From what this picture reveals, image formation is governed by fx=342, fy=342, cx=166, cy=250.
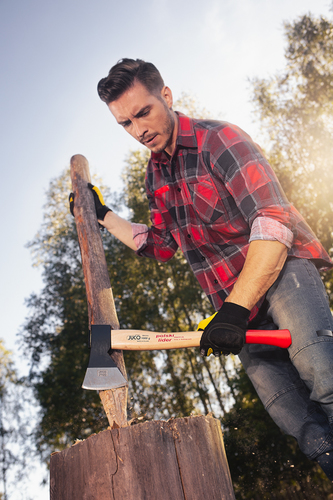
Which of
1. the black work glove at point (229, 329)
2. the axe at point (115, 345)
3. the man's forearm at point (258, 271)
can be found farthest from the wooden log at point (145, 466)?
the man's forearm at point (258, 271)

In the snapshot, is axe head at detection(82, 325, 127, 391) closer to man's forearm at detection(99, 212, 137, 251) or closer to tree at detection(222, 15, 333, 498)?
man's forearm at detection(99, 212, 137, 251)

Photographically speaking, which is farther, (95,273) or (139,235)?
(139,235)

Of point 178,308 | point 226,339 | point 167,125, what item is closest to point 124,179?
point 178,308

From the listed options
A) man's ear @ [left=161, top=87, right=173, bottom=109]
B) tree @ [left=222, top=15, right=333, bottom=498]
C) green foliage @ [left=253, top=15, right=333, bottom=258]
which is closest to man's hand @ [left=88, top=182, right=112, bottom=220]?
man's ear @ [left=161, top=87, right=173, bottom=109]

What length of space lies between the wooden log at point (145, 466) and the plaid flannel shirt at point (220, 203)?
82 centimetres

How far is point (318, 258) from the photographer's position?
190 cm

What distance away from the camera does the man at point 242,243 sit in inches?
67.1

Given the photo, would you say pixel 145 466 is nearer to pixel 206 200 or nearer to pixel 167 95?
pixel 206 200

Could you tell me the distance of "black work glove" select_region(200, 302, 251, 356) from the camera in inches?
66.9

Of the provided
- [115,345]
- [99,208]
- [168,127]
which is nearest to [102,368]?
[115,345]

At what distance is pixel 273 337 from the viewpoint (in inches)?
70.4

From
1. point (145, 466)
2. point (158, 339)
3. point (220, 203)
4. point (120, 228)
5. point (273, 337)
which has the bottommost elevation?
point (145, 466)

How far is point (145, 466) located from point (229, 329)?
700 millimetres

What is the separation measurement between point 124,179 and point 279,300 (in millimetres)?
13965
